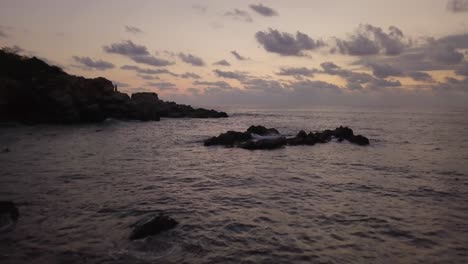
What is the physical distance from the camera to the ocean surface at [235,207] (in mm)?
9867

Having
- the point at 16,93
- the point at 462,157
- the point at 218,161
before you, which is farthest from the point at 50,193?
the point at 16,93

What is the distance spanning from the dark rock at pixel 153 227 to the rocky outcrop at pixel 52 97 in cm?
5248

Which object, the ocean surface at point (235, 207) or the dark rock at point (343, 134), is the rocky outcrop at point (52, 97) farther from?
the dark rock at point (343, 134)

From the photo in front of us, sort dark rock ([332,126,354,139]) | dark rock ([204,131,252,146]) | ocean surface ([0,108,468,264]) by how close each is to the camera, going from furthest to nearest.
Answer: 1. dark rock ([332,126,354,139])
2. dark rock ([204,131,252,146])
3. ocean surface ([0,108,468,264])

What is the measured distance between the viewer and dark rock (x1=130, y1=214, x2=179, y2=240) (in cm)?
1057

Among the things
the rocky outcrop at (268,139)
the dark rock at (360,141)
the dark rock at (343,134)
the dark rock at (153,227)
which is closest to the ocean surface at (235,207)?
the dark rock at (153,227)

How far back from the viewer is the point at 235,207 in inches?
574

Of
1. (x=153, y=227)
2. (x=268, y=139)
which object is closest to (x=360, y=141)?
(x=268, y=139)

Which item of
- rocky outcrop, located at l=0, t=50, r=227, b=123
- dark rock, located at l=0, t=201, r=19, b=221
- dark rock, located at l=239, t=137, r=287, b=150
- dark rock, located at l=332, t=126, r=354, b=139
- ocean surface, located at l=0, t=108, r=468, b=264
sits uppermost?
rocky outcrop, located at l=0, t=50, r=227, b=123

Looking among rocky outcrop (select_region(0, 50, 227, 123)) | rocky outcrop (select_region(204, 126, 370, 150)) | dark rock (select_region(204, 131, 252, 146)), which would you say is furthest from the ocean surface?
rocky outcrop (select_region(0, 50, 227, 123))

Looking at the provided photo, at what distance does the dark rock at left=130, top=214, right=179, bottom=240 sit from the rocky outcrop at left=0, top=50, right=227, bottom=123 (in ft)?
172

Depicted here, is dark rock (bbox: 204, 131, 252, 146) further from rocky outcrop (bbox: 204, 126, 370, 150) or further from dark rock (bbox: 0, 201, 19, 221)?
dark rock (bbox: 0, 201, 19, 221)

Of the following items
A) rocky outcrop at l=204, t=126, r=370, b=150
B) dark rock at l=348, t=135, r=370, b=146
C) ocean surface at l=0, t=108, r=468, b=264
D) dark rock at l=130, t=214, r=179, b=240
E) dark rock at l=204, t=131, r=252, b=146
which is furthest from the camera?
Result: dark rock at l=348, t=135, r=370, b=146

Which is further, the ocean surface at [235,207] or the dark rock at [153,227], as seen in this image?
the dark rock at [153,227]
